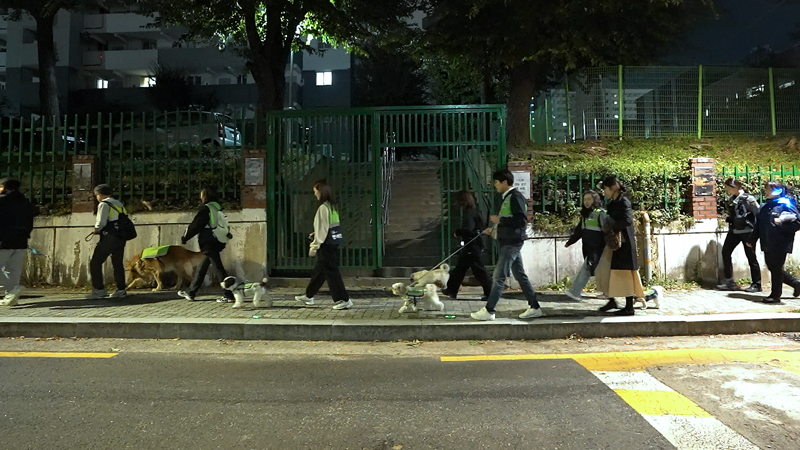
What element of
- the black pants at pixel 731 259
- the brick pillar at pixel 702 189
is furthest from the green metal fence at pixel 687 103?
the black pants at pixel 731 259

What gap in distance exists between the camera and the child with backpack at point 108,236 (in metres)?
7.75

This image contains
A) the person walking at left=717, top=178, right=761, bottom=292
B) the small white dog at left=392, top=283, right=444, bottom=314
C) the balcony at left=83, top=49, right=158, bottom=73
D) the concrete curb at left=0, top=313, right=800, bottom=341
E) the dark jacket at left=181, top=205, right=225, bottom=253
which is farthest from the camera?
the balcony at left=83, top=49, right=158, bottom=73

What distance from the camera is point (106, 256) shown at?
7859mm

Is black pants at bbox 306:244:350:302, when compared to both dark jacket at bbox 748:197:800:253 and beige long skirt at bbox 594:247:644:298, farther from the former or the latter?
dark jacket at bbox 748:197:800:253

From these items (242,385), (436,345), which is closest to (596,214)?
(436,345)

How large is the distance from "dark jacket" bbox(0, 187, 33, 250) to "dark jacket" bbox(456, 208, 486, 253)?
6.11m

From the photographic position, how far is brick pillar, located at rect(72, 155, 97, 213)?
920 centimetres

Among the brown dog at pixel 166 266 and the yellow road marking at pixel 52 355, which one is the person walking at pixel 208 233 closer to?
the brown dog at pixel 166 266

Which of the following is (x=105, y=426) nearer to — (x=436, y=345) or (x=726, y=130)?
(x=436, y=345)

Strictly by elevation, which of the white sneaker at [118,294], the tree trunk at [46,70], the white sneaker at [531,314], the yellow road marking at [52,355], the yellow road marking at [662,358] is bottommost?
the yellow road marking at [662,358]

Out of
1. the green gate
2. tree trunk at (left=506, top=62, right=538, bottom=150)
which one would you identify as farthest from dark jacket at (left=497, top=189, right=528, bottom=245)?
tree trunk at (left=506, top=62, right=538, bottom=150)

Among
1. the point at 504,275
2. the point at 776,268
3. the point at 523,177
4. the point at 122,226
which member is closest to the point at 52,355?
the point at 122,226

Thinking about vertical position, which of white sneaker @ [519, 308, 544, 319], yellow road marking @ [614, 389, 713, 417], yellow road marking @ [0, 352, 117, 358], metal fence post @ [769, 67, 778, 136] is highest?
metal fence post @ [769, 67, 778, 136]

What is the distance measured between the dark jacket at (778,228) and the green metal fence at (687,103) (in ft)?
21.8
